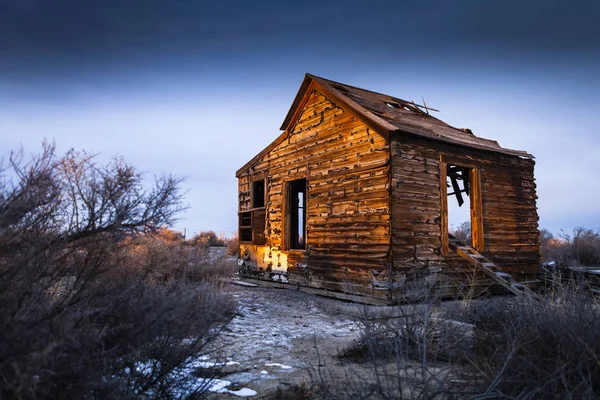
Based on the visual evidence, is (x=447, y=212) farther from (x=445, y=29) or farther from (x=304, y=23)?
(x=304, y=23)

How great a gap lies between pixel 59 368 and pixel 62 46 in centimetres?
3095

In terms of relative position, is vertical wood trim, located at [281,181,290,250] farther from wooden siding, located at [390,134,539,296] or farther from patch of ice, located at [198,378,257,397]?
patch of ice, located at [198,378,257,397]

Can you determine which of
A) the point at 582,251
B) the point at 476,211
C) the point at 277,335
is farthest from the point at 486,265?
the point at 582,251

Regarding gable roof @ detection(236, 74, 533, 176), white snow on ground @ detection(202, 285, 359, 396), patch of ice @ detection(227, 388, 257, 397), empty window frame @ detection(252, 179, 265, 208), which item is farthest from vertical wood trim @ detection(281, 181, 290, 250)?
patch of ice @ detection(227, 388, 257, 397)

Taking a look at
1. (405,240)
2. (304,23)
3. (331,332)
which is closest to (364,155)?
(405,240)

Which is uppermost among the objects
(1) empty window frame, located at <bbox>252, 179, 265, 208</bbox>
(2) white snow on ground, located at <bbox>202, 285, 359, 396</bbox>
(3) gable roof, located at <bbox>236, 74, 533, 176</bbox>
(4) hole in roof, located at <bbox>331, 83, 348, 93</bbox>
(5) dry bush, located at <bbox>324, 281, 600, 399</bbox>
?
(4) hole in roof, located at <bbox>331, 83, 348, 93</bbox>

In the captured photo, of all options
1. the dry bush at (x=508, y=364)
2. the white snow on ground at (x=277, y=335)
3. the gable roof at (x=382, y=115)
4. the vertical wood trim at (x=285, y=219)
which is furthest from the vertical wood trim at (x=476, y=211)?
the dry bush at (x=508, y=364)

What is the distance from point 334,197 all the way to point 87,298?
23.8 feet

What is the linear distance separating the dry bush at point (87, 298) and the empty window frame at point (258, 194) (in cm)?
990

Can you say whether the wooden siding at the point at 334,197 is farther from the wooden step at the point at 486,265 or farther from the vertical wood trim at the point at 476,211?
the vertical wood trim at the point at 476,211

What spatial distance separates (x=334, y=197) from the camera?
9.68 metres

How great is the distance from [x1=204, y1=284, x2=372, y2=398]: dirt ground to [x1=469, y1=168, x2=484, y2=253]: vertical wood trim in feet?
11.4

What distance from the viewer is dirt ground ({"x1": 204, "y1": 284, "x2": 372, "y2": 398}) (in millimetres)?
4066

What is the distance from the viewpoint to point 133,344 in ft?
8.65
